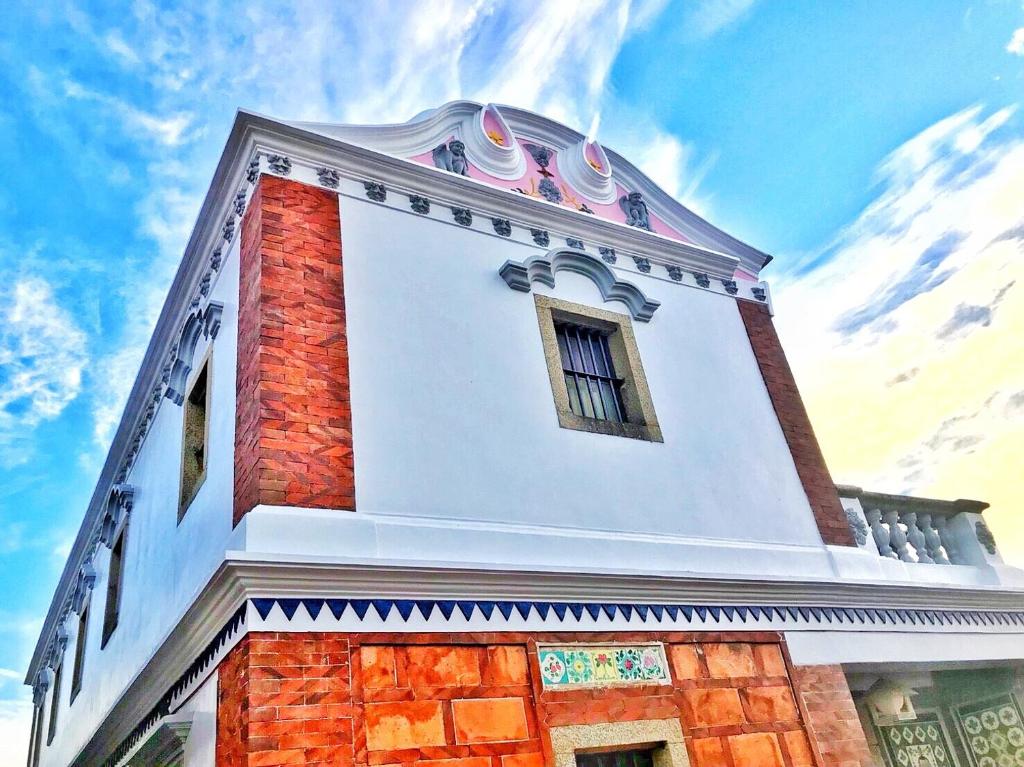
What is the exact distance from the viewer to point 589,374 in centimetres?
895

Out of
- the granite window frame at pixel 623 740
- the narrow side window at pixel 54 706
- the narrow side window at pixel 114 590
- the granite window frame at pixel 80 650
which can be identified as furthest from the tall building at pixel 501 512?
the narrow side window at pixel 54 706

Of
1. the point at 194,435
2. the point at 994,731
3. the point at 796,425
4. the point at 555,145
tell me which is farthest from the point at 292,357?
the point at 994,731

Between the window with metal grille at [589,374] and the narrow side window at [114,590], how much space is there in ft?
22.8

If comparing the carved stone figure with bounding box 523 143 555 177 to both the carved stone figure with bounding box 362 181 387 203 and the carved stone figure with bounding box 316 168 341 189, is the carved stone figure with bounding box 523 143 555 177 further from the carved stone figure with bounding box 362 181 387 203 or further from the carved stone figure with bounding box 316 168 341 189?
the carved stone figure with bounding box 316 168 341 189

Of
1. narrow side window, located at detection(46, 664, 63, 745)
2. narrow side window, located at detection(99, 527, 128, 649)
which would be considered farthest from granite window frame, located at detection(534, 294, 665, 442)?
narrow side window, located at detection(46, 664, 63, 745)

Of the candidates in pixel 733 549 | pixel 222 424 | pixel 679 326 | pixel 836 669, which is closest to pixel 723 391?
pixel 679 326

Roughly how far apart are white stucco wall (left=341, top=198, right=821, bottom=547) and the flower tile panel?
1.16 meters

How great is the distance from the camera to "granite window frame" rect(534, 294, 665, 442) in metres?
8.30

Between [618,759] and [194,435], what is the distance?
5373 mm

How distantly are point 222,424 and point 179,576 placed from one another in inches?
63.4

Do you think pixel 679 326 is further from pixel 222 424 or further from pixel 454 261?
pixel 222 424

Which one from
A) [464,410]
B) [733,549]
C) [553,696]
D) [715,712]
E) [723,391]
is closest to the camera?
[553,696]

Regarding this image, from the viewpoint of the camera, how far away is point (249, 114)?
808 cm

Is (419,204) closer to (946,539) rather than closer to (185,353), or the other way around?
(185,353)
